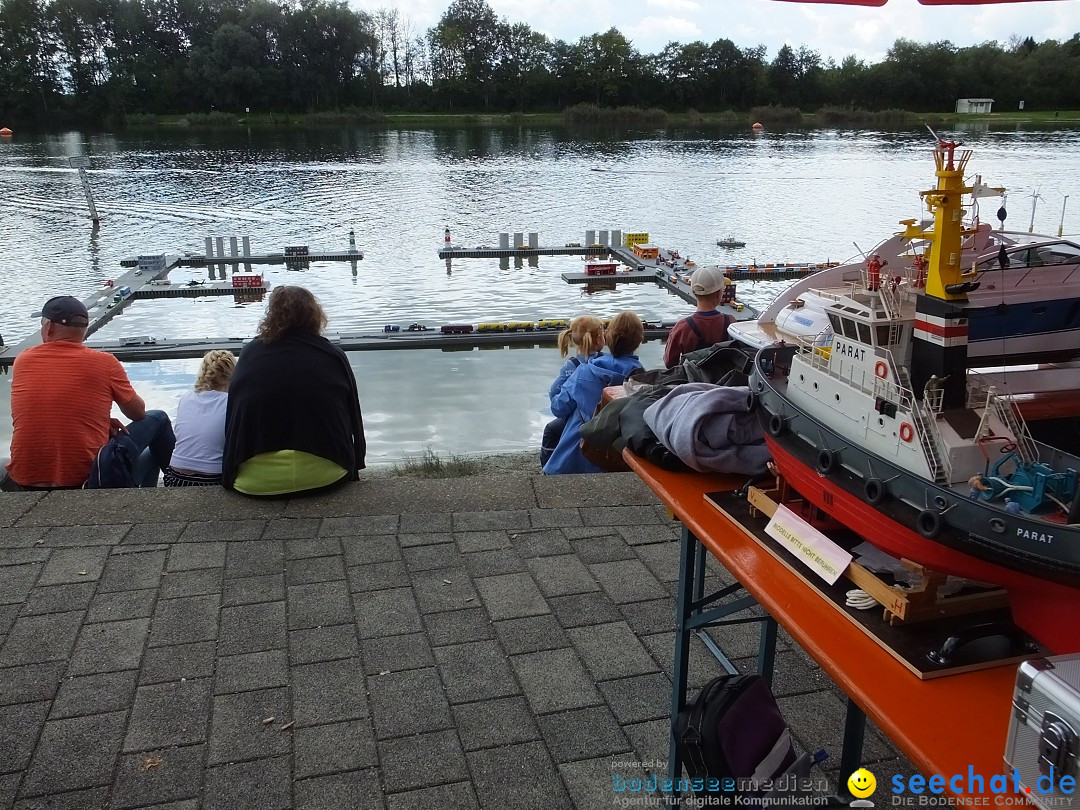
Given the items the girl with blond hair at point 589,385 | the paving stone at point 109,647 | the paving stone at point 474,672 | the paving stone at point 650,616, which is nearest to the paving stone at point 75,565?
the paving stone at point 109,647

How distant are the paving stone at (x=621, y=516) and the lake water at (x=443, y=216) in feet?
7.38

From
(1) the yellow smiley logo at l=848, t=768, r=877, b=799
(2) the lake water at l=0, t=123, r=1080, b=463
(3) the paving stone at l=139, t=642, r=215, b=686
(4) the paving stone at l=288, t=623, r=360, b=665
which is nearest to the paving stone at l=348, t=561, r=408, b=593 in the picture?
(4) the paving stone at l=288, t=623, r=360, b=665

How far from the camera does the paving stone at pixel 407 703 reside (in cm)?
273

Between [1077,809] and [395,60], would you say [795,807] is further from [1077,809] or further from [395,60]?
[395,60]

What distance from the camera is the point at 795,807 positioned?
1690mm

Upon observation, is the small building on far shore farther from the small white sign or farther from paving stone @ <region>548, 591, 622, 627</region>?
the small white sign

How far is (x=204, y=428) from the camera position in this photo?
4.58m

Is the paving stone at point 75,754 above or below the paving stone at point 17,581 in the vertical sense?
below

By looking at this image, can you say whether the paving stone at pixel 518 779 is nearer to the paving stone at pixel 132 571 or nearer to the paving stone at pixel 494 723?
the paving stone at pixel 494 723

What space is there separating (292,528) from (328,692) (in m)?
1.32

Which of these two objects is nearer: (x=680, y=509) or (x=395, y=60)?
(x=680, y=509)

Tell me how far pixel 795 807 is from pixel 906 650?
0.40 meters

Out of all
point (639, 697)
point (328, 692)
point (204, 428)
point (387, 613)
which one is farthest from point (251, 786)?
point (204, 428)

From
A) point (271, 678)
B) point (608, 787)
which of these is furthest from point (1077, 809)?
point (271, 678)
